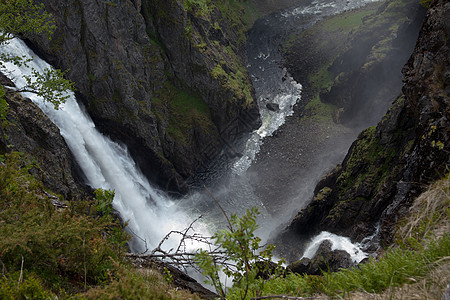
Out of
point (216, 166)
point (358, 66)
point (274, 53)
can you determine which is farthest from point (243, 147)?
point (274, 53)

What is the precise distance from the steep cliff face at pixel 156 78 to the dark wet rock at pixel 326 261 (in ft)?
55.2

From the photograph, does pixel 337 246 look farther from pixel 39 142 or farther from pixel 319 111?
pixel 319 111

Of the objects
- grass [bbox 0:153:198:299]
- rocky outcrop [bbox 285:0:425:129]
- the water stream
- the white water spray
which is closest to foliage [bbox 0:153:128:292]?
grass [bbox 0:153:198:299]

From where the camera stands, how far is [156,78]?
116 ft

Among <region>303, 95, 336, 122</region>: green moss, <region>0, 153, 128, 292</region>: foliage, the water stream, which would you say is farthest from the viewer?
<region>303, 95, 336, 122</region>: green moss

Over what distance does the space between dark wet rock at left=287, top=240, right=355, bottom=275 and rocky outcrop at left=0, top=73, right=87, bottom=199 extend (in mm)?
14743

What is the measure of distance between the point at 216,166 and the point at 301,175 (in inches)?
400

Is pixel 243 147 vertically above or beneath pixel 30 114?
beneath

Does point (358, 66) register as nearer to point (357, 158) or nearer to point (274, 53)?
point (274, 53)

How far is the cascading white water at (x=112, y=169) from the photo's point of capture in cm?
2229

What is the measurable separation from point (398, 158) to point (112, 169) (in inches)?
868

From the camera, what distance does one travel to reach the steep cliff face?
27341 millimetres

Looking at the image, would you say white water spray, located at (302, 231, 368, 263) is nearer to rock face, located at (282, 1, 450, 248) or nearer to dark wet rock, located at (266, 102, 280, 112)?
rock face, located at (282, 1, 450, 248)

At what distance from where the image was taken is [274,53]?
55062 millimetres
